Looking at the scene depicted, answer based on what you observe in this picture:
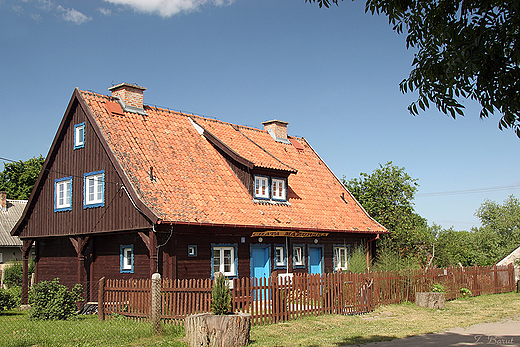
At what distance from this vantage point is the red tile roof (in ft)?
62.9

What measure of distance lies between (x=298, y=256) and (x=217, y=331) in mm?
12365

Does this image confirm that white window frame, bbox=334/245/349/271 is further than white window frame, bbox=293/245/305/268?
Yes

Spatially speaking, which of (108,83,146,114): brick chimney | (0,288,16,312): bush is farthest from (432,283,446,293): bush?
(0,288,16,312): bush

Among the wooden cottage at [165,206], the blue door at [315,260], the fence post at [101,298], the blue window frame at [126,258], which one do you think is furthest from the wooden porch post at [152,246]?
the blue door at [315,260]

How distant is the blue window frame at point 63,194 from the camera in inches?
864

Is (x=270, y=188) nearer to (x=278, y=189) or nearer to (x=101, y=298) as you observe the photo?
(x=278, y=189)

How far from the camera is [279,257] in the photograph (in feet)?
73.7

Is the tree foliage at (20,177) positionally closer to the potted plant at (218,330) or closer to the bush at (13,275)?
the bush at (13,275)

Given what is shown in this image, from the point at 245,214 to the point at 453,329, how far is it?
30.8ft

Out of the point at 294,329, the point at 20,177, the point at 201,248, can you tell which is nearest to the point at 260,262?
the point at 201,248

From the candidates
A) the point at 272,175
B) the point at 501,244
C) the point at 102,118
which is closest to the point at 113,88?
the point at 102,118

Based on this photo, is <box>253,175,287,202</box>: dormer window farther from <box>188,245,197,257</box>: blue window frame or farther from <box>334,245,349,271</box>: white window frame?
<box>188,245,197,257</box>: blue window frame

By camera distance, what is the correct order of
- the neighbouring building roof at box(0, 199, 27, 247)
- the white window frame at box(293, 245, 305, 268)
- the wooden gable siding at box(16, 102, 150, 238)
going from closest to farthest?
the wooden gable siding at box(16, 102, 150, 238)
the white window frame at box(293, 245, 305, 268)
the neighbouring building roof at box(0, 199, 27, 247)

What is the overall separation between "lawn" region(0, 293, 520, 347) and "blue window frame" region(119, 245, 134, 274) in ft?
9.33
